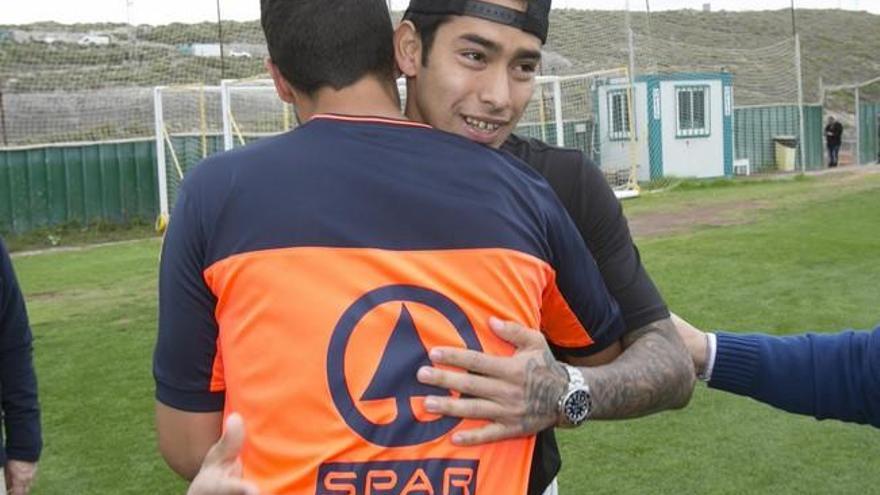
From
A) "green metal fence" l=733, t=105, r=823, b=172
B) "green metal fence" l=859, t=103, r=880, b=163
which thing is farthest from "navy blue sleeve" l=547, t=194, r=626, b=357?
"green metal fence" l=859, t=103, r=880, b=163

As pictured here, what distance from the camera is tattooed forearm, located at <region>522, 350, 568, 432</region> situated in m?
1.89

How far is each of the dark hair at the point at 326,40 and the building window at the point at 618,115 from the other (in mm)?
23842

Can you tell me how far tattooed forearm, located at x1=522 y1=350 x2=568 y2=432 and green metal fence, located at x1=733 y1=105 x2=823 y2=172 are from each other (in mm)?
29248

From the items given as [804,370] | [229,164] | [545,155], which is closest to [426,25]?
[545,155]

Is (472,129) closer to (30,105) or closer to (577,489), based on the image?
(577,489)

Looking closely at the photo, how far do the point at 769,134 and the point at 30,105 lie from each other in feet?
66.0

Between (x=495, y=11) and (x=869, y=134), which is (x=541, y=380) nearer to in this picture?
(x=495, y=11)

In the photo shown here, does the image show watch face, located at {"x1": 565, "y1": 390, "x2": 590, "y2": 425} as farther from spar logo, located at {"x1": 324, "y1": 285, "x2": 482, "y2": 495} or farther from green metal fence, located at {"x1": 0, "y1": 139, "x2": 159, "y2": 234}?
green metal fence, located at {"x1": 0, "y1": 139, "x2": 159, "y2": 234}

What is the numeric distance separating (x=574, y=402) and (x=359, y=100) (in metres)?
0.67

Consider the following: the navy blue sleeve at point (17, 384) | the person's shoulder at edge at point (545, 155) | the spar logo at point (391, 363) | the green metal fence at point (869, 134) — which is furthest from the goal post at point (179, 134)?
the green metal fence at point (869, 134)

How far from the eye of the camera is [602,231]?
2.20m

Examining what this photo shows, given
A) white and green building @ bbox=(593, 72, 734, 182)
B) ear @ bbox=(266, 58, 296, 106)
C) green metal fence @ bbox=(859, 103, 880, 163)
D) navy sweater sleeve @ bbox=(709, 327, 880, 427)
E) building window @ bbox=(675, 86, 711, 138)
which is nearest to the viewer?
ear @ bbox=(266, 58, 296, 106)

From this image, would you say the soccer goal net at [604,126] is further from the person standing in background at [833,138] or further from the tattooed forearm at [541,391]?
the tattooed forearm at [541,391]

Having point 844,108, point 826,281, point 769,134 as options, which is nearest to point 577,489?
point 826,281
